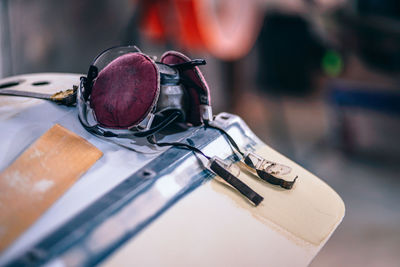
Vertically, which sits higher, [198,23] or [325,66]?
[198,23]

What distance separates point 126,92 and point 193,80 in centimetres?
12

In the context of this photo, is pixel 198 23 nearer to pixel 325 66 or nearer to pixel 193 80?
pixel 325 66

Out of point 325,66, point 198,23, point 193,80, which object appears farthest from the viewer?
point 325,66

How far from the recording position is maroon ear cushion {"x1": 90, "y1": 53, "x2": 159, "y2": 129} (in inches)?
→ 20.9

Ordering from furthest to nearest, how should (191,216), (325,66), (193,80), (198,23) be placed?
(325,66), (198,23), (193,80), (191,216)

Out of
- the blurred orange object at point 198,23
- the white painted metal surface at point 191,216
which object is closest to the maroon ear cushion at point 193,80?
the white painted metal surface at point 191,216

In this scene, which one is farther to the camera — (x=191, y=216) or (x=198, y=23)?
(x=198, y=23)

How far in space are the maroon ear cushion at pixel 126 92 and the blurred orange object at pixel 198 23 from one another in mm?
1608

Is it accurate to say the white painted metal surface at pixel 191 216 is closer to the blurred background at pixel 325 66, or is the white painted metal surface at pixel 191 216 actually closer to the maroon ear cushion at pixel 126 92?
the maroon ear cushion at pixel 126 92

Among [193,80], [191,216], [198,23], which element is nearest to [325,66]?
[198,23]

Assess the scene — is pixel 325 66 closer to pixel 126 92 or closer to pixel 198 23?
pixel 198 23

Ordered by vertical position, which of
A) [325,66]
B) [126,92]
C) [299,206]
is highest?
[126,92]

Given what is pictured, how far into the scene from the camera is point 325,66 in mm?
2896

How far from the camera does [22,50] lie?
151 centimetres
